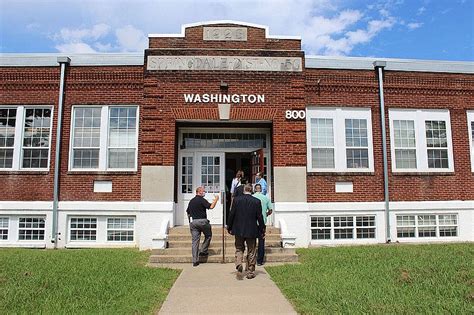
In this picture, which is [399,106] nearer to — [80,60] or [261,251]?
[261,251]

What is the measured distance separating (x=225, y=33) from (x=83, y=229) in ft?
24.9

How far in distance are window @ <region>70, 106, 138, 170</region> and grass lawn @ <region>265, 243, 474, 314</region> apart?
20.5ft

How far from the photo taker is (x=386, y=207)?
12047 mm

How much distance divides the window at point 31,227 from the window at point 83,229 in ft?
3.07

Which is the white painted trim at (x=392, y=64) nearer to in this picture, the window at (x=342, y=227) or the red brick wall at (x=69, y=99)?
the window at (x=342, y=227)

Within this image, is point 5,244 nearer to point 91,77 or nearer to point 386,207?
point 91,77

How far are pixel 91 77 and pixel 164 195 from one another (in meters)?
4.64

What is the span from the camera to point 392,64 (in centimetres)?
1270

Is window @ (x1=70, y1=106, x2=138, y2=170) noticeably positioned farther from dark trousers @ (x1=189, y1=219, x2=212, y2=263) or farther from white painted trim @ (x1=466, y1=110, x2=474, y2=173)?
white painted trim @ (x1=466, y1=110, x2=474, y2=173)

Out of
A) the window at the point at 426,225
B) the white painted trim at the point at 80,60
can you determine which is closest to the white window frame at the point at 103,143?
the white painted trim at the point at 80,60

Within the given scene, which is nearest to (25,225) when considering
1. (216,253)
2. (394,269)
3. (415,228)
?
(216,253)

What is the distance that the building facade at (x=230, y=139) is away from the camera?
37.6 ft

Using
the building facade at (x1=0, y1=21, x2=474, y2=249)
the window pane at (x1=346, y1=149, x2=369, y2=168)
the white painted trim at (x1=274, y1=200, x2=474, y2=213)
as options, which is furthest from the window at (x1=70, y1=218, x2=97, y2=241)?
the window pane at (x1=346, y1=149, x2=369, y2=168)

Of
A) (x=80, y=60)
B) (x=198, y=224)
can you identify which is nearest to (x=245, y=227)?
(x=198, y=224)
